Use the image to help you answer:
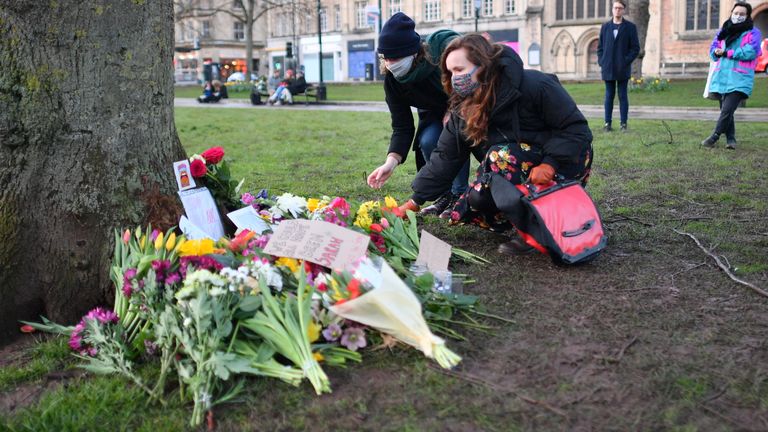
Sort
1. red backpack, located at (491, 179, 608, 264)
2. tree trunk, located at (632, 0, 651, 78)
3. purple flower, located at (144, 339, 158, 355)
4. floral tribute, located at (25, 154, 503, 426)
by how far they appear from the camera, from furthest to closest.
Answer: tree trunk, located at (632, 0, 651, 78) < red backpack, located at (491, 179, 608, 264) < purple flower, located at (144, 339, 158, 355) < floral tribute, located at (25, 154, 503, 426)

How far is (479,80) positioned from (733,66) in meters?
5.78

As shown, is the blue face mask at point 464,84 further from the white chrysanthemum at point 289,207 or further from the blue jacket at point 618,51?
the blue jacket at point 618,51

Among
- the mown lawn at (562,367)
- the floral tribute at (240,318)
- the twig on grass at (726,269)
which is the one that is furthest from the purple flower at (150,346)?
the twig on grass at (726,269)

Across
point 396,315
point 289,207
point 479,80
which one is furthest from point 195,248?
point 479,80

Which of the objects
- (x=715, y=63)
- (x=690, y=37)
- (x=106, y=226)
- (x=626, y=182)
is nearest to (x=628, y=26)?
(x=715, y=63)

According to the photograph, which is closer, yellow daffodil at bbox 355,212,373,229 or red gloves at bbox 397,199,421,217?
yellow daffodil at bbox 355,212,373,229

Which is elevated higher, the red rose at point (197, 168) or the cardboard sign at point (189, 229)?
the red rose at point (197, 168)

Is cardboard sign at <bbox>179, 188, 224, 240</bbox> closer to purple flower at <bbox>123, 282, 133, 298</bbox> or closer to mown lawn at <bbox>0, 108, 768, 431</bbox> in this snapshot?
purple flower at <bbox>123, 282, 133, 298</bbox>

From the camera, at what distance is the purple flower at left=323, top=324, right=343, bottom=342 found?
2.60 meters

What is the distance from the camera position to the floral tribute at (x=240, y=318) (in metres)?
2.42

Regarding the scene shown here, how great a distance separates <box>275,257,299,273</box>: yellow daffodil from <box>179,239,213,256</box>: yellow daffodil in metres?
0.30

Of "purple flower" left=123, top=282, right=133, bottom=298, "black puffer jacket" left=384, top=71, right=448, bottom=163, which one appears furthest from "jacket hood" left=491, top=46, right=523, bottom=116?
"purple flower" left=123, top=282, right=133, bottom=298

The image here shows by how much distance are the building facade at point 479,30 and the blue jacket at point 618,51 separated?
17605 millimetres

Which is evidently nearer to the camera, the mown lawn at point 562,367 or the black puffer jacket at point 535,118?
the mown lawn at point 562,367
